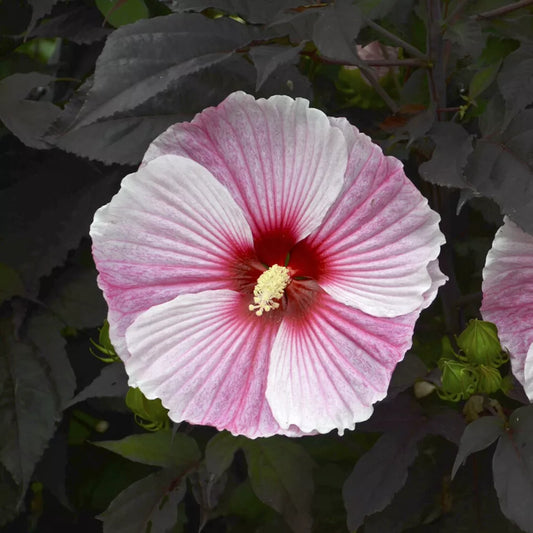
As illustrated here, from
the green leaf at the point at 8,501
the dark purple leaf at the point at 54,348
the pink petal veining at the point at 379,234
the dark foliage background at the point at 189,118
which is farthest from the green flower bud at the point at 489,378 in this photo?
the green leaf at the point at 8,501

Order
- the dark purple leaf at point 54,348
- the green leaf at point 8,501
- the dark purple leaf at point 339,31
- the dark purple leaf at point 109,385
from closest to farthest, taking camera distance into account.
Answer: the dark purple leaf at point 339,31 < the dark purple leaf at point 109,385 < the dark purple leaf at point 54,348 < the green leaf at point 8,501

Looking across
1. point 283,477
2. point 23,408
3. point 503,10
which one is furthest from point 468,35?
point 23,408

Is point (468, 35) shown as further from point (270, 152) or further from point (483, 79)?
point (270, 152)

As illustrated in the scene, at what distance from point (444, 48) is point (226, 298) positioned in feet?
0.90

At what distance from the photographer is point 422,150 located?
699 mm

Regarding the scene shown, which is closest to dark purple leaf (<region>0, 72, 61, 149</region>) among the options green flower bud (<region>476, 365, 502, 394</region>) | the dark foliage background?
the dark foliage background

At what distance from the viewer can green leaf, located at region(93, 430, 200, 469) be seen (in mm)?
729

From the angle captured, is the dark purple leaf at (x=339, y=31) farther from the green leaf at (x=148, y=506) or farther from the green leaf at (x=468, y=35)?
the green leaf at (x=148, y=506)

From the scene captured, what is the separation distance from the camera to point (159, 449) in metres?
0.74

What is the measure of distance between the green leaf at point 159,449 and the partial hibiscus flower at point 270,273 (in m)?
0.13

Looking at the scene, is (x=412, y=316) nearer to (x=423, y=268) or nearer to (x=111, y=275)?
(x=423, y=268)

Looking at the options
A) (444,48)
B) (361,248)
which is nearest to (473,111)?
(444,48)

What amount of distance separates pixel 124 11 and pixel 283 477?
0.40 metres

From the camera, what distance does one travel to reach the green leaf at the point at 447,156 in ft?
1.97
